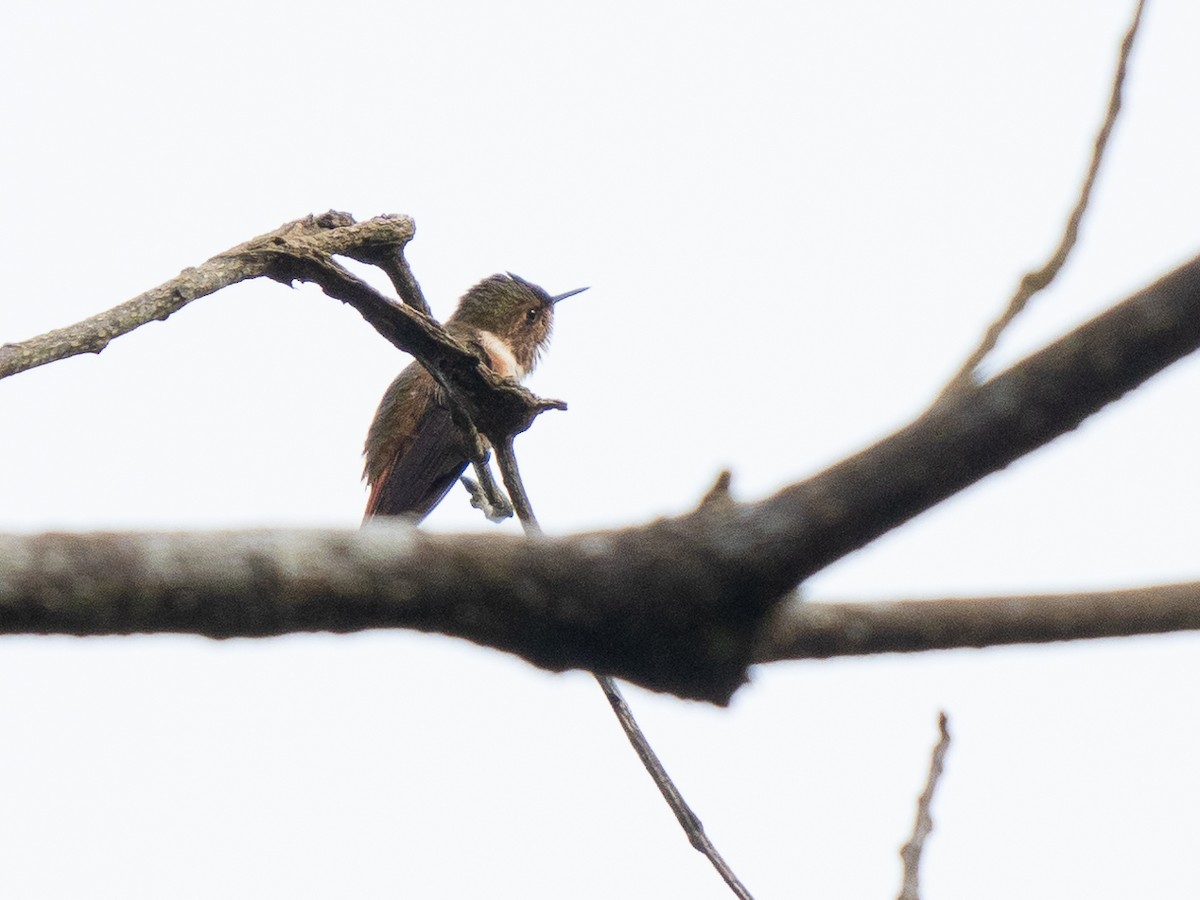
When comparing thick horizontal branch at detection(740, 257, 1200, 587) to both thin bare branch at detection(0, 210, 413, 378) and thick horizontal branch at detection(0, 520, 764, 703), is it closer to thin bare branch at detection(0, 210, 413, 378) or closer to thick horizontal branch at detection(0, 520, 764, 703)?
thick horizontal branch at detection(0, 520, 764, 703)

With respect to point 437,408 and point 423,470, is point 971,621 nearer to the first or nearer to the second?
point 423,470

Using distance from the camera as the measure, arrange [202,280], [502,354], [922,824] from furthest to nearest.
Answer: [502,354] → [202,280] → [922,824]

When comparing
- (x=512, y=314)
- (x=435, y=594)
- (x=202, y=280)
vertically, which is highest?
(x=512, y=314)

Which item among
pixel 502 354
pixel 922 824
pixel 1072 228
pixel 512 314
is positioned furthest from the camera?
pixel 512 314

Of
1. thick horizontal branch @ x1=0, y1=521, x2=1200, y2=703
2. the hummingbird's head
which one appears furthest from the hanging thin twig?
the hummingbird's head

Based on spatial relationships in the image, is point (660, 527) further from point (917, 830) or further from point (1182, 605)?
point (917, 830)

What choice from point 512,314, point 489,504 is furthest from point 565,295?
point 489,504
